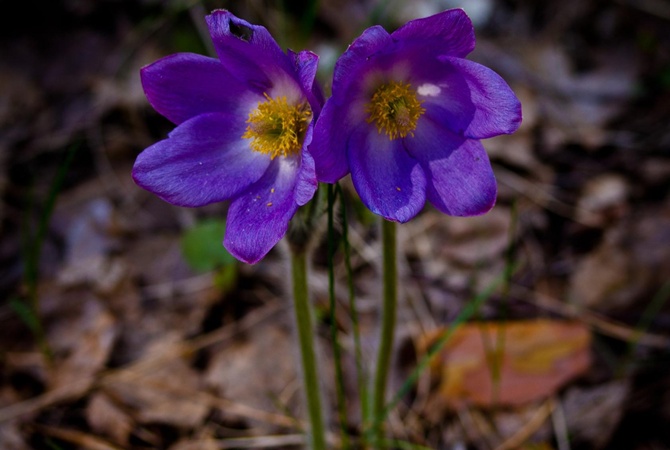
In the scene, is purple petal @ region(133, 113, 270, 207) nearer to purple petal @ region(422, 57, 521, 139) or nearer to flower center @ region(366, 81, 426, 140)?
flower center @ region(366, 81, 426, 140)

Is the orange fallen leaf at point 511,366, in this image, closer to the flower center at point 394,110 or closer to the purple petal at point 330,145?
the flower center at point 394,110

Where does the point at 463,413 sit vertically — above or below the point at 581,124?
below

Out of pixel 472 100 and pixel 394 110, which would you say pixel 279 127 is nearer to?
pixel 394 110

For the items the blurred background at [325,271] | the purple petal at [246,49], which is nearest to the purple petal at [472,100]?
the purple petal at [246,49]

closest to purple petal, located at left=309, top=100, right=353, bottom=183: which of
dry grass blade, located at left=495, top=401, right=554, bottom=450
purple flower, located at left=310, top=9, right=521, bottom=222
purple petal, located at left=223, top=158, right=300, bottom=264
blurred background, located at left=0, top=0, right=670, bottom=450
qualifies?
purple flower, located at left=310, top=9, right=521, bottom=222

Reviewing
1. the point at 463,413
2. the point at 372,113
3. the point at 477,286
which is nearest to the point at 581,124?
the point at 477,286

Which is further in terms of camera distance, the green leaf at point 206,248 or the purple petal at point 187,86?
the green leaf at point 206,248

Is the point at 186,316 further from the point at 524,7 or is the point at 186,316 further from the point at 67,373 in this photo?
the point at 524,7

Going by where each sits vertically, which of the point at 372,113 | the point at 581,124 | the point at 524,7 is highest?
the point at 372,113
